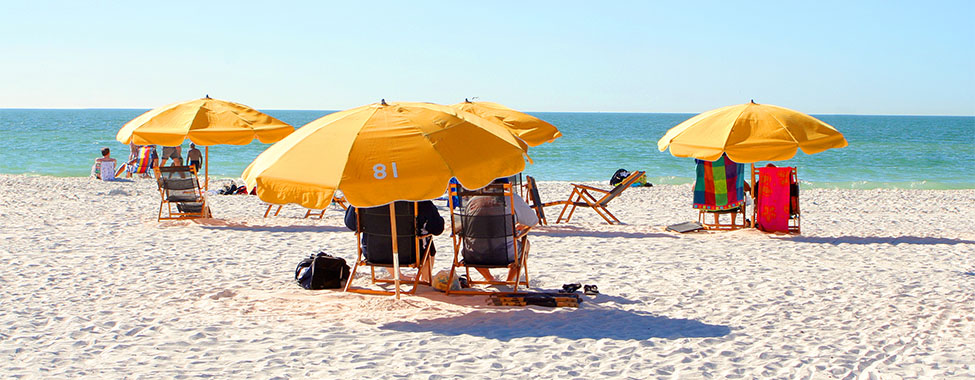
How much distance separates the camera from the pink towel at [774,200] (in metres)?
9.37

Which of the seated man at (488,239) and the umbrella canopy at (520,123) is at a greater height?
the umbrella canopy at (520,123)

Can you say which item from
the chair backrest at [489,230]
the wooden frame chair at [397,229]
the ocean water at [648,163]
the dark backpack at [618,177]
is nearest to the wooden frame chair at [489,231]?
the chair backrest at [489,230]

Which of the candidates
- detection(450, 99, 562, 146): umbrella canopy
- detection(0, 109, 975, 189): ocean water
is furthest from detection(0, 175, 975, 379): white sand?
detection(0, 109, 975, 189): ocean water

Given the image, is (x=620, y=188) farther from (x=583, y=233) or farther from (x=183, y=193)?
(x=183, y=193)

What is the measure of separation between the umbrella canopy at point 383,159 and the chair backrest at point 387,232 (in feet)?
2.25

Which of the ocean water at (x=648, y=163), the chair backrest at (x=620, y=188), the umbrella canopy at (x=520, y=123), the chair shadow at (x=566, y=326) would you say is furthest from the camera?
the ocean water at (x=648, y=163)

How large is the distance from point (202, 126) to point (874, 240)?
7.80 meters

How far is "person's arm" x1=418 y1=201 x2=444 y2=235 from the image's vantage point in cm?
559

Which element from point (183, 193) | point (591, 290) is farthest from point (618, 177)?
point (591, 290)

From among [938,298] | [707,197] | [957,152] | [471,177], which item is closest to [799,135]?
[707,197]

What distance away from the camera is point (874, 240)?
9.09 meters

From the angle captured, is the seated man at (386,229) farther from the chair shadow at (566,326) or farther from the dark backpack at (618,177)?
the dark backpack at (618,177)

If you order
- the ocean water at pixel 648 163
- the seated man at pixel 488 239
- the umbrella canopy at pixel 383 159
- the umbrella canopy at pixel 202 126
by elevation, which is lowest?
the ocean water at pixel 648 163

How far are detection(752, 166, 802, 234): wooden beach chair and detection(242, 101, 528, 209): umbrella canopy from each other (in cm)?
522
